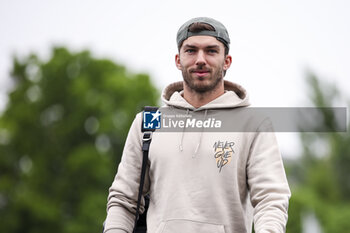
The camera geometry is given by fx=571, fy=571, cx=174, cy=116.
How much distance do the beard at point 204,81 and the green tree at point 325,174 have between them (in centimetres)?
2808

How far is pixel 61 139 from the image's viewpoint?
86.6 ft

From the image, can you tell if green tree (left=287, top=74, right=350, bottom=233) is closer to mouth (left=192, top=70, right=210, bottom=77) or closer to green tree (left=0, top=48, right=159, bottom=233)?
green tree (left=0, top=48, right=159, bottom=233)

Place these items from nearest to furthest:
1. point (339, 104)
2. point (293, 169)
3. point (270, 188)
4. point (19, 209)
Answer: point (270, 188) → point (19, 209) → point (339, 104) → point (293, 169)

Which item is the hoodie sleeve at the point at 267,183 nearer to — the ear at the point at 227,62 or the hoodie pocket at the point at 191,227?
the hoodie pocket at the point at 191,227

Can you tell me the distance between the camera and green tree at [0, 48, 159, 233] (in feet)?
83.0

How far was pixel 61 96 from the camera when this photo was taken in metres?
26.8

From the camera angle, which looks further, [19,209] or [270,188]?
[19,209]

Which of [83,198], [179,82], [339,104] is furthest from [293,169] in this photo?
[179,82]

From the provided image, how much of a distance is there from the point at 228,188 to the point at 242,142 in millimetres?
300

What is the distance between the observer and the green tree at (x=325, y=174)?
31.2 metres

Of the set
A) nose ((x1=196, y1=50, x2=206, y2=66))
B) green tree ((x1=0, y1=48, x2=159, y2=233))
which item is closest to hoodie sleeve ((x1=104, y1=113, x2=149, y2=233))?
nose ((x1=196, y1=50, x2=206, y2=66))

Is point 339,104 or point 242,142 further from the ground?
point 242,142

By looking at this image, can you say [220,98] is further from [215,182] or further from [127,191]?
[127,191]

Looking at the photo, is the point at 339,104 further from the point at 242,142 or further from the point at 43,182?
the point at 242,142
